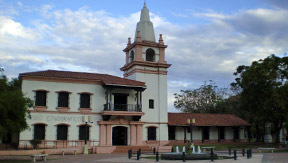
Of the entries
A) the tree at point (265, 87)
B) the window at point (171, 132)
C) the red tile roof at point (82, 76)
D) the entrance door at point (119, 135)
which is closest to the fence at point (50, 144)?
the entrance door at point (119, 135)

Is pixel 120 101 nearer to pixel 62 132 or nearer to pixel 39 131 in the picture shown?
pixel 62 132

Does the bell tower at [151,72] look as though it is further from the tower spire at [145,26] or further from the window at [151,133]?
the window at [151,133]

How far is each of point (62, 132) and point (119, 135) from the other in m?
6.09

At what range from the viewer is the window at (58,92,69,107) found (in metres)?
30.2

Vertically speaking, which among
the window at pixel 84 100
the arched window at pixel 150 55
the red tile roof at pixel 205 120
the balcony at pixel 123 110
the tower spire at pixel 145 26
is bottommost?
the red tile roof at pixel 205 120

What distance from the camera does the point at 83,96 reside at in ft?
102

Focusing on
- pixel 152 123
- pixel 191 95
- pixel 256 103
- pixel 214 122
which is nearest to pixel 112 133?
pixel 152 123

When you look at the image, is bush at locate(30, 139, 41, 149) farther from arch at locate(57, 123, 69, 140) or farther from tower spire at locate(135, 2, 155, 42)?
tower spire at locate(135, 2, 155, 42)

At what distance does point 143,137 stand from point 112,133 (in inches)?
132

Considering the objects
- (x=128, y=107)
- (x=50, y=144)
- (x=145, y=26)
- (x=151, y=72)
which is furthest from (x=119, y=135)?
(x=145, y=26)

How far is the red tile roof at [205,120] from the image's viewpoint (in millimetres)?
36559

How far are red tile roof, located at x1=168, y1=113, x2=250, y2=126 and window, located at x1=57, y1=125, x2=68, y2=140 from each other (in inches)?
457

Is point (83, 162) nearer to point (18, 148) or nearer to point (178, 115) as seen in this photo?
point (18, 148)

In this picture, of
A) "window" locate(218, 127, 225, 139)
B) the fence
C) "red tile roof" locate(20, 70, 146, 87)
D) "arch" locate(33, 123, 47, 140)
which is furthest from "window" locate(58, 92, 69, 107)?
"window" locate(218, 127, 225, 139)
